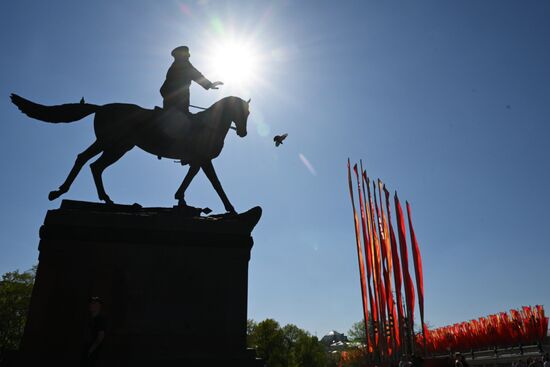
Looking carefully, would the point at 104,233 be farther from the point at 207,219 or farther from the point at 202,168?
the point at 202,168

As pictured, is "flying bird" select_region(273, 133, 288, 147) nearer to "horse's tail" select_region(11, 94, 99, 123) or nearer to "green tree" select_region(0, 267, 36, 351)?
"horse's tail" select_region(11, 94, 99, 123)

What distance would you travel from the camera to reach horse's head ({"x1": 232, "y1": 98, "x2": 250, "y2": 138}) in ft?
22.9

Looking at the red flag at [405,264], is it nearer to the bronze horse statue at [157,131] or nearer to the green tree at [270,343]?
the bronze horse statue at [157,131]

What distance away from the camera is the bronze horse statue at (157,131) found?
638cm

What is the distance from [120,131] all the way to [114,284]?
9.09 ft

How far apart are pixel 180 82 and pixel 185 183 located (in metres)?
1.98

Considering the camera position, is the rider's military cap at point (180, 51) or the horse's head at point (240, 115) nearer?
Result: the horse's head at point (240, 115)

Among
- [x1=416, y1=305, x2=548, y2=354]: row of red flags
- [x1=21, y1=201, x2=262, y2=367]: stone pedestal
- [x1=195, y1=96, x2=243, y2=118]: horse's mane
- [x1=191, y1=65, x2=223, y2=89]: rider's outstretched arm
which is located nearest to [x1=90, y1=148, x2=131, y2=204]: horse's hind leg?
[x1=21, y1=201, x2=262, y2=367]: stone pedestal

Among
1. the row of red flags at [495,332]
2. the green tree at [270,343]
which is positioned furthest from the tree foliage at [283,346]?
the row of red flags at [495,332]

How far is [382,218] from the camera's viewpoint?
24234 millimetres

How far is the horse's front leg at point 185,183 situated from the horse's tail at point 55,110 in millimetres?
1879

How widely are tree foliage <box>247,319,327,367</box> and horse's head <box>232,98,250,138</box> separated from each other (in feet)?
132

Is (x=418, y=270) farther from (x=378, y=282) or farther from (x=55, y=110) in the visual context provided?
(x=55, y=110)

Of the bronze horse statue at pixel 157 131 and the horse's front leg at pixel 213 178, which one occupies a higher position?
the bronze horse statue at pixel 157 131
